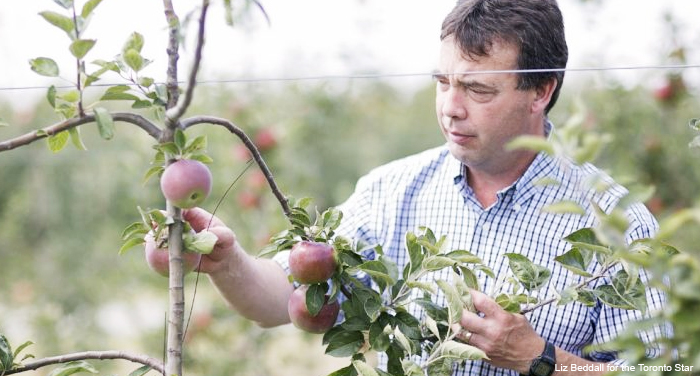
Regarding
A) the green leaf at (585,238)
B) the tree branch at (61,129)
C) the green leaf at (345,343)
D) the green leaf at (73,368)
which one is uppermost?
the tree branch at (61,129)

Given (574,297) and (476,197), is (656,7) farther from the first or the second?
(574,297)

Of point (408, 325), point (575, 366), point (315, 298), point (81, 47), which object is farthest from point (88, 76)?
point (575, 366)

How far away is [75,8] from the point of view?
1032mm

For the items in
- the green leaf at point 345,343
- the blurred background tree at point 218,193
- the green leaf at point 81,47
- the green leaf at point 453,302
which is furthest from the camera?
the blurred background tree at point 218,193

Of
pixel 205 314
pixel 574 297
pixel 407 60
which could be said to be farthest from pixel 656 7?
pixel 574 297

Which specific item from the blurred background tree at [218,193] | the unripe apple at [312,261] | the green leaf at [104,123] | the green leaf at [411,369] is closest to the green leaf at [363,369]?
the green leaf at [411,369]

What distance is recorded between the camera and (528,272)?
4.32ft

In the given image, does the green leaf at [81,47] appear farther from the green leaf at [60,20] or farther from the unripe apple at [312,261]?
the unripe apple at [312,261]

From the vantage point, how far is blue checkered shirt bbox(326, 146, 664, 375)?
1562 mm

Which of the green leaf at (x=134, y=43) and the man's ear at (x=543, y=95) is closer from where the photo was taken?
the green leaf at (x=134, y=43)

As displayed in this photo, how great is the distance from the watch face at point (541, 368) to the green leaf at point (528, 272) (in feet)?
0.59

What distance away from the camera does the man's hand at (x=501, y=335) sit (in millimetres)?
1318

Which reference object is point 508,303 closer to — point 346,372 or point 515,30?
point 346,372

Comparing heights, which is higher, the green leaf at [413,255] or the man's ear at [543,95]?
the man's ear at [543,95]
